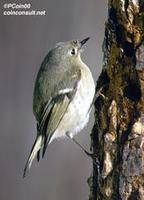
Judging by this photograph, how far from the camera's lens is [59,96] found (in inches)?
141

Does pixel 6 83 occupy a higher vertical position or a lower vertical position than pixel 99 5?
lower

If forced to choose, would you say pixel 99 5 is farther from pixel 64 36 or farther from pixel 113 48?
pixel 113 48

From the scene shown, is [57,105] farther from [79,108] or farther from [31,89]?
[31,89]

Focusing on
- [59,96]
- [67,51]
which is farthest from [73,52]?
[59,96]

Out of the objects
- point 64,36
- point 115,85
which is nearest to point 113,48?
point 115,85

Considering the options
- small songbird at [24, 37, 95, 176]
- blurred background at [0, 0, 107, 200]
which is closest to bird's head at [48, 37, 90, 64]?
small songbird at [24, 37, 95, 176]

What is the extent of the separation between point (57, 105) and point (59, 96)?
47mm

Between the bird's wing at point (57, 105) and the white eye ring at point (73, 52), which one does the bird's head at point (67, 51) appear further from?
the bird's wing at point (57, 105)

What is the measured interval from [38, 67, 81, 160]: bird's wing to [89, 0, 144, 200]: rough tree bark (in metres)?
0.51

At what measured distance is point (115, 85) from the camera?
2.99 metres

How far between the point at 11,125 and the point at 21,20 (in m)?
0.73

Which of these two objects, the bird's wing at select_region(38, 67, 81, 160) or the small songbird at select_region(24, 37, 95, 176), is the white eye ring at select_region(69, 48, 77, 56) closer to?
the small songbird at select_region(24, 37, 95, 176)

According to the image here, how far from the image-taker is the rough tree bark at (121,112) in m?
2.77

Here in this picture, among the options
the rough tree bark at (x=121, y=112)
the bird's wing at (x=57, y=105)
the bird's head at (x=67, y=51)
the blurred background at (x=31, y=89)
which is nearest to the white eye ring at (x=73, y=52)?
the bird's head at (x=67, y=51)
